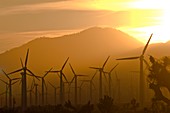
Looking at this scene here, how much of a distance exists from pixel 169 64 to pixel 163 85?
335cm

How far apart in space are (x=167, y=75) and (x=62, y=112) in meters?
22.9

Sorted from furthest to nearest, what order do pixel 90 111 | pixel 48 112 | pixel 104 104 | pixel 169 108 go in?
pixel 48 112, pixel 90 111, pixel 104 104, pixel 169 108

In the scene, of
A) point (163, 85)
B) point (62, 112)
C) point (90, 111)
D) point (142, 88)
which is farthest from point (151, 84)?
point (62, 112)

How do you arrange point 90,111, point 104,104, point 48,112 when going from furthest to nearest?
1. point 48,112
2. point 90,111
3. point 104,104

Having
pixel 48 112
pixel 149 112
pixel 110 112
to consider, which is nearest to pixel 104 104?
pixel 110 112

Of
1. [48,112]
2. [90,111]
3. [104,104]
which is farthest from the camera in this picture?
[48,112]

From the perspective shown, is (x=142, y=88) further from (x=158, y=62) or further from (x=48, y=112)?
(x=48, y=112)

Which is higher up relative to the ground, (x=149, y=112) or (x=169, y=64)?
(x=169, y=64)

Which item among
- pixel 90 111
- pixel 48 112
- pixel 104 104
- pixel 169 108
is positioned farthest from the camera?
pixel 48 112

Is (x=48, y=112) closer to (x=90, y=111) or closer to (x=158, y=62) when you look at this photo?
(x=90, y=111)

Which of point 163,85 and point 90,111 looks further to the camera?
point 90,111

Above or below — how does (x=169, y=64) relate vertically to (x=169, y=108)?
above

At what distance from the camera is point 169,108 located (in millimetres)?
79812

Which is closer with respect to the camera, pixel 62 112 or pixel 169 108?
pixel 169 108
